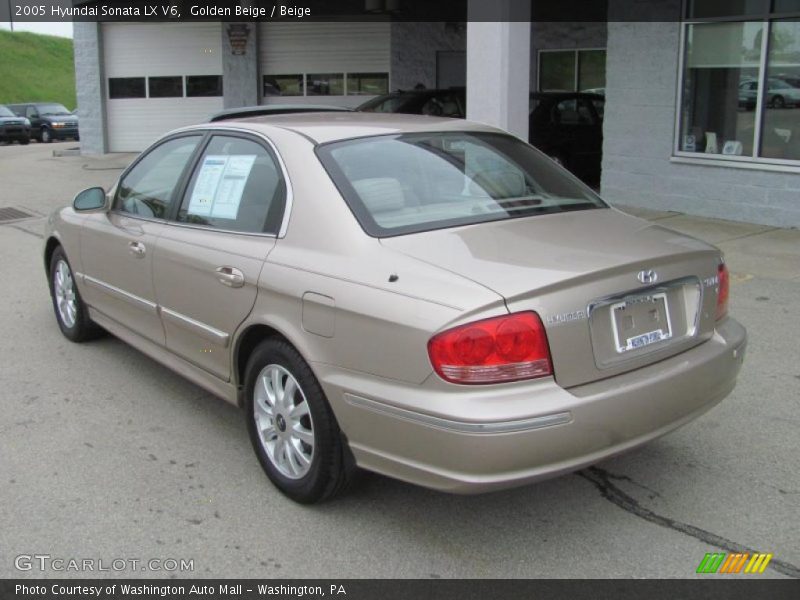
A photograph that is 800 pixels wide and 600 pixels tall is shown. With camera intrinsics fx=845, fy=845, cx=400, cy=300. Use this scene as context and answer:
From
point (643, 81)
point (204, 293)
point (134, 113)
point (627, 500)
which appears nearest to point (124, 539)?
point (204, 293)

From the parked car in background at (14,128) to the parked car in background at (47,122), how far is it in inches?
44.8

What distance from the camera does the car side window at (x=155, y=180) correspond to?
183 inches

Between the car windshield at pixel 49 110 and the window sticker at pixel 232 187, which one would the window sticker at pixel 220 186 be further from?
the car windshield at pixel 49 110

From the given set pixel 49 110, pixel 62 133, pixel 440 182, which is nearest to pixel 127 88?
pixel 62 133

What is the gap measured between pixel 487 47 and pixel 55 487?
255 inches

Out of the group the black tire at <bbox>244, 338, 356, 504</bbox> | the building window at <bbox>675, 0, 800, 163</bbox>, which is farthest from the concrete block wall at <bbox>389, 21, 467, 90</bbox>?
the black tire at <bbox>244, 338, 356, 504</bbox>

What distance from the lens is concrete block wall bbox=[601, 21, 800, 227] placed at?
32.2ft

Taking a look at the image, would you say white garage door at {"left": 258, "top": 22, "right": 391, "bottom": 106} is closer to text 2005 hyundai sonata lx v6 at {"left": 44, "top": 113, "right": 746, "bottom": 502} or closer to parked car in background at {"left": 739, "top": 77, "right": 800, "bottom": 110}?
parked car in background at {"left": 739, "top": 77, "right": 800, "bottom": 110}

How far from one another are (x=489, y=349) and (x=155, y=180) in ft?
9.07

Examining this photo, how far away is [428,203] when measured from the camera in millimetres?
3709

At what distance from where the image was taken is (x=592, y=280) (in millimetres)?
3107

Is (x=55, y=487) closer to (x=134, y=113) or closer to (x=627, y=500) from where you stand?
(x=627, y=500)

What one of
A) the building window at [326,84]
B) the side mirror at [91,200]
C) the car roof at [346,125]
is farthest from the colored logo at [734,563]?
the building window at [326,84]

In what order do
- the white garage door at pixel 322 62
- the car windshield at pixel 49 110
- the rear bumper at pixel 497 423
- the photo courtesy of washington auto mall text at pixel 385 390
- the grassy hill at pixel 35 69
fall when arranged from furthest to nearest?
the grassy hill at pixel 35 69, the car windshield at pixel 49 110, the white garage door at pixel 322 62, the photo courtesy of washington auto mall text at pixel 385 390, the rear bumper at pixel 497 423
